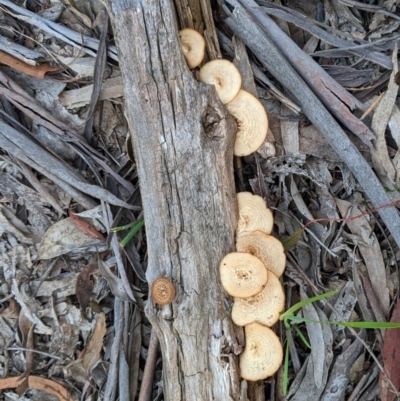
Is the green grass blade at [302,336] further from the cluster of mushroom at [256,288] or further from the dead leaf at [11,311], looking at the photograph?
the dead leaf at [11,311]

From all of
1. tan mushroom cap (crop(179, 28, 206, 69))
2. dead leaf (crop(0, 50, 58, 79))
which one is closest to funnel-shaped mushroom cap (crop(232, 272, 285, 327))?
tan mushroom cap (crop(179, 28, 206, 69))

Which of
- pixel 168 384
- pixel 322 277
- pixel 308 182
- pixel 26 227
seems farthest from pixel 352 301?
pixel 26 227

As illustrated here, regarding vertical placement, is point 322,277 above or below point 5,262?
below

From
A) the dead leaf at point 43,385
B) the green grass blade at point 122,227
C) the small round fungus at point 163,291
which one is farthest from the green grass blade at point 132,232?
the dead leaf at point 43,385

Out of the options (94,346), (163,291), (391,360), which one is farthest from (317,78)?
(94,346)

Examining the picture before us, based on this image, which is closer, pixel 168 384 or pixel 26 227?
pixel 168 384

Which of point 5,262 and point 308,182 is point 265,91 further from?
point 5,262
